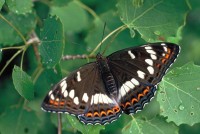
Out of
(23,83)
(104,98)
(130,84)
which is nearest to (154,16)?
(130,84)

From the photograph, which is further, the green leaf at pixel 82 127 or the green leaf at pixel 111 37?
the green leaf at pixel 111 37

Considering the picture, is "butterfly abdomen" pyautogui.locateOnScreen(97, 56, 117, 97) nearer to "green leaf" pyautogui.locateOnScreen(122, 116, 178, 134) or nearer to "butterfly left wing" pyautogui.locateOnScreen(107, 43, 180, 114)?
"butterfly left wing" pyautogui.locateOnScreen(107, 43, 180, 114)

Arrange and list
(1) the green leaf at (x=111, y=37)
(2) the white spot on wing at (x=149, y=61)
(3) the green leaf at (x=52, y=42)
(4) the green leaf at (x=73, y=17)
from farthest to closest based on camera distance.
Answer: (4) the green leaf at (x=73, y=17), (1) the green leaf at (x=111, y=37), (2) the white spot on wing at (x=149, y=61), (3) the green leaf at (x=52, y=42)

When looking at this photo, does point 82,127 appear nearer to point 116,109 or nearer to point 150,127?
point 116,109

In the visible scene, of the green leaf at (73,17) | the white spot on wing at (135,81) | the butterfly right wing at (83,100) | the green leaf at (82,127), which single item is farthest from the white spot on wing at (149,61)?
the green leaf at (73,17)

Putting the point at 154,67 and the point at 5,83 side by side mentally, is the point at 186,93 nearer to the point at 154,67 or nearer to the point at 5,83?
the point at 154,67

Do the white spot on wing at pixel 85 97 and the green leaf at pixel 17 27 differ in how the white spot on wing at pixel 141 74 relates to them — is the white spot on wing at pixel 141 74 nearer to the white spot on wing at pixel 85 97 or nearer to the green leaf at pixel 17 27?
the white spot on wing at pixel 85 97

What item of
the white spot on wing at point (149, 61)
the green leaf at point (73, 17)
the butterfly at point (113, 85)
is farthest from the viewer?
the green leaf at point (73, 17)

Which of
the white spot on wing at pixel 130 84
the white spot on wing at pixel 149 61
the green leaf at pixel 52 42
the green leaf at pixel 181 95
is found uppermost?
the green leaf at pixel 52 42
